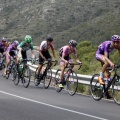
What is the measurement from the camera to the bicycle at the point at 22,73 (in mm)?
15219

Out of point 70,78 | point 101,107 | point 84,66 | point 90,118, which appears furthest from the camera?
point 84,66

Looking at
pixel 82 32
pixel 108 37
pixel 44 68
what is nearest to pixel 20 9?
pixel 82 32

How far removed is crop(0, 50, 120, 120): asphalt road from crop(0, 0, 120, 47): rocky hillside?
46.3 metres

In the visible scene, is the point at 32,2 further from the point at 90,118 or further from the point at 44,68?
the point at 90,118

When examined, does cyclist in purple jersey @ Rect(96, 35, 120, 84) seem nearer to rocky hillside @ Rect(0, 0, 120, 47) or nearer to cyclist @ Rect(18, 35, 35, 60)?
cyclist @ Rect(18, 35, 35, 60)

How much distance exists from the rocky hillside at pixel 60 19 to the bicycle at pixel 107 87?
46853 millimetres

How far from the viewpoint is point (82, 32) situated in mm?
64500

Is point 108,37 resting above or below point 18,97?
above

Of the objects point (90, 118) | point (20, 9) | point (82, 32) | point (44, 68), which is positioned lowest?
point (90, 118)

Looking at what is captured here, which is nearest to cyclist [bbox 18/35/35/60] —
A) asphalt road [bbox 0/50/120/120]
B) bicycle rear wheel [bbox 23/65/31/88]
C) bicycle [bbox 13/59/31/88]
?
bicycle [bbox 13/59/31/88]

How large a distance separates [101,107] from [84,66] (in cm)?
1242

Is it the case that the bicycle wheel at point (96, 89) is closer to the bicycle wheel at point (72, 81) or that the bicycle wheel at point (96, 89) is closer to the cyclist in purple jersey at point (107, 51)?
the cyclist in purple jersey at point (107, 51)

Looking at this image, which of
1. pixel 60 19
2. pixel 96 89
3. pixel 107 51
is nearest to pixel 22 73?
pixel 96 89

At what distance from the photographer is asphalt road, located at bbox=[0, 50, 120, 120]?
29.5 feet
